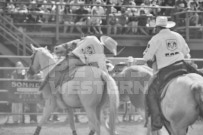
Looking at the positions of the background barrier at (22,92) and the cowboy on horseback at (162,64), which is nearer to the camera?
the cowboy on horseback at (162,64)

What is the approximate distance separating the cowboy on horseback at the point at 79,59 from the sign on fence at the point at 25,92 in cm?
310

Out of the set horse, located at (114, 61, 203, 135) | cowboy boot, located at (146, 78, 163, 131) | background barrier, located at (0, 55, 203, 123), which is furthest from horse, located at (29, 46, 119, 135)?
background barrier, located at (0, 55, 203, 123)

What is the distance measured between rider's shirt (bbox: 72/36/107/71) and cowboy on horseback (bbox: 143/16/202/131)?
1.89m

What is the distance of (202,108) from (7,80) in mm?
7472

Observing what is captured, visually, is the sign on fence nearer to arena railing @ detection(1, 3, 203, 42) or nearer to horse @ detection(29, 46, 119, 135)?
horse @ detection(29, 46, 119, 135)

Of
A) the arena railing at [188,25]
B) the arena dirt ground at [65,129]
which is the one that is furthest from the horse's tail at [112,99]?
the arena railing at [188,25]

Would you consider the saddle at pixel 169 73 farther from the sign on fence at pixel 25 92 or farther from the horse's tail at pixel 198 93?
the sign on fence at pixel 25 92

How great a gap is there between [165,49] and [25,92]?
6557 mm

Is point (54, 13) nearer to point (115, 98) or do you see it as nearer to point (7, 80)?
point (7, 80)

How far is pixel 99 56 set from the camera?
10.5m

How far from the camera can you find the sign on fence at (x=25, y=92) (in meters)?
14.3

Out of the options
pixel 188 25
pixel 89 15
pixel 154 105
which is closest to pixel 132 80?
pixel 154 105

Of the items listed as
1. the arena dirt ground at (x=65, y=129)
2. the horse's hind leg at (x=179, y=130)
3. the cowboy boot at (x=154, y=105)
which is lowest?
the arena dirt ground at (x=65, y=129)

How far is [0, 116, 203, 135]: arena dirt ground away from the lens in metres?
12.6
